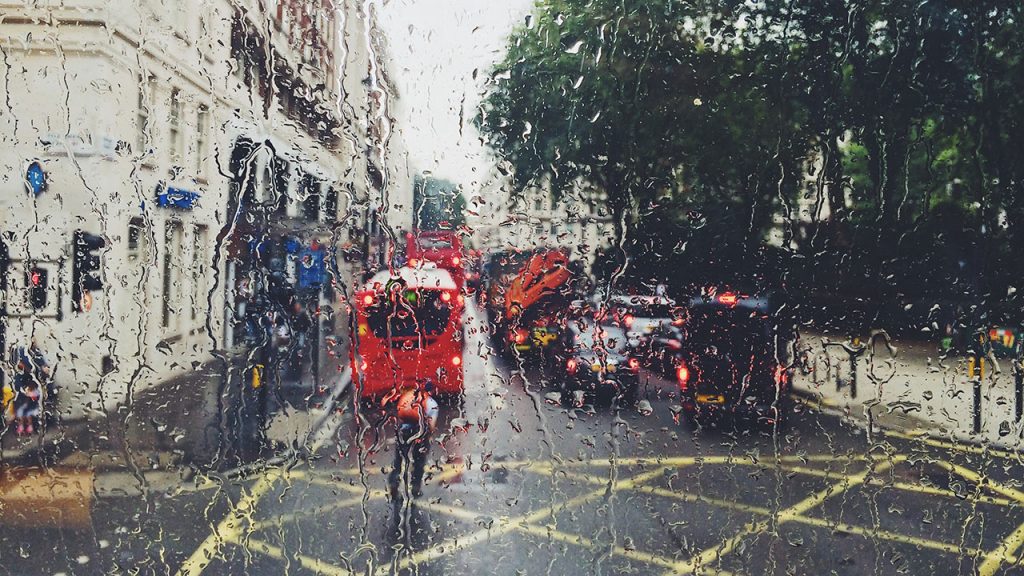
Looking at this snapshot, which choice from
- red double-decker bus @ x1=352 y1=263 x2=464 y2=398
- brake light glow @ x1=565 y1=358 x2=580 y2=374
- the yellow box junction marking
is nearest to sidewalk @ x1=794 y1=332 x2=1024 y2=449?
the yellow box junction marking

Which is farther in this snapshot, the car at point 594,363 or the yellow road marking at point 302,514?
the car at point 594,363

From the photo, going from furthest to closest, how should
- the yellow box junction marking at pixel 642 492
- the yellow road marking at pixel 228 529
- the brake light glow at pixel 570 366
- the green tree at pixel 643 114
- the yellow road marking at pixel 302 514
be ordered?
the brake light glow at pixel 570 366, the green tree at pixel 643 114, the yellow road marking at pixel 302 514, the yellow box junction marking at pixel 642 492, the yellow road marking at pixel 228 529

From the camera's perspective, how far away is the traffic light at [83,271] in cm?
294

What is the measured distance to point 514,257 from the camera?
3.21 meters

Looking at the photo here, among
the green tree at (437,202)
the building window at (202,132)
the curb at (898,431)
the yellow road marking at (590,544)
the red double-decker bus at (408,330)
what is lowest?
the yellow road marking at (590,544)

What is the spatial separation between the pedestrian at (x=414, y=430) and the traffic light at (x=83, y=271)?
1.50 meters

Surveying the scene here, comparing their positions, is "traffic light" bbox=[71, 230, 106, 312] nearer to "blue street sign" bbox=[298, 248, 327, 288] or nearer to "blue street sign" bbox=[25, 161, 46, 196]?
"blue street sign" bbox=[25, 161, 46, 196]

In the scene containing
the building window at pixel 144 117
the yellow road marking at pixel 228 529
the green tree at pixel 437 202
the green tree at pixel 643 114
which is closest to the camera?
the yellow road marking at pixel 228 529

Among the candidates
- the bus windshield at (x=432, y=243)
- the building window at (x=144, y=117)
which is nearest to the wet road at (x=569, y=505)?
the bus windshield at (x=432, y=243)

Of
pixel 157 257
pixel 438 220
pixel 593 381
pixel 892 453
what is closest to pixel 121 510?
pixel 157 257

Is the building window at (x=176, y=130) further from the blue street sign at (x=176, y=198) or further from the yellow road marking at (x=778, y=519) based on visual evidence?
the yellow road marking at (x=778, y=519)

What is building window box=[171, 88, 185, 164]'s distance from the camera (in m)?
3.05

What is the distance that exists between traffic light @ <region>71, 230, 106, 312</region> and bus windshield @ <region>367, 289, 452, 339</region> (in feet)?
4.12

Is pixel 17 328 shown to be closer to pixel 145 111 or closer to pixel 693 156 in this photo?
pixel 145 111
